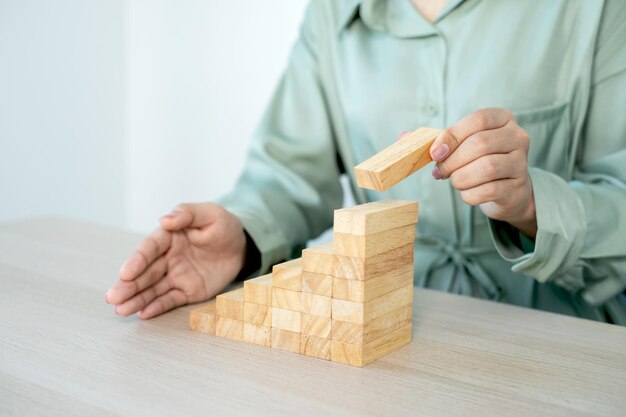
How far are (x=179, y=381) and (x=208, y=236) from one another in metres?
0.30

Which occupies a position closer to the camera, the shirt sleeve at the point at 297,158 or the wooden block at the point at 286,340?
the wooden block at the point at 286,340

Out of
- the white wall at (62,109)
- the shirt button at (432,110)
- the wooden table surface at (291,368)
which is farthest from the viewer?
the white wall at (62,109)

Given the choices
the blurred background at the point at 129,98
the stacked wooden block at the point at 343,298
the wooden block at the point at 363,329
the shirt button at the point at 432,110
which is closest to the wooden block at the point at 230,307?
the stacked wooden block at the point at 343,298

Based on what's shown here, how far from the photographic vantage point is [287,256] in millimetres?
1059

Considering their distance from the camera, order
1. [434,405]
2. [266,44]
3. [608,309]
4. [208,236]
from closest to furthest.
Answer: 1. [434,405]
2. [208,236]
3. [608,309]
4. [266,44]

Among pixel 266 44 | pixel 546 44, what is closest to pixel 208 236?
pixel 546 44

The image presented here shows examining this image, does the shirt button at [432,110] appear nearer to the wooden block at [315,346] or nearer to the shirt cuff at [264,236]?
the shirt cuff at [264,236]

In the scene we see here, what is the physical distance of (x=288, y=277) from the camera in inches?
28.2

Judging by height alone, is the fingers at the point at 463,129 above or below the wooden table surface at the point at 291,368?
above

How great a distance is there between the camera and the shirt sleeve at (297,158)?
1133mm

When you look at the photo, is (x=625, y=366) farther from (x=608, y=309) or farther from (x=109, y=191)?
(x=109, y=191)

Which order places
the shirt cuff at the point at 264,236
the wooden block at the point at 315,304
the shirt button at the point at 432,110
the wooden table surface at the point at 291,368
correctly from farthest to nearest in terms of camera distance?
the shirt button at the point at 432,110 < the shirt cuff at the point at 264,236 < the wooden block at the point at 315,304 < the wooden table surface at the point at 291,368

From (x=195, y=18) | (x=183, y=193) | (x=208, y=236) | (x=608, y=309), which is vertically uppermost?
(x=195, y=18)

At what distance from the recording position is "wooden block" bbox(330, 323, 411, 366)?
69cm
